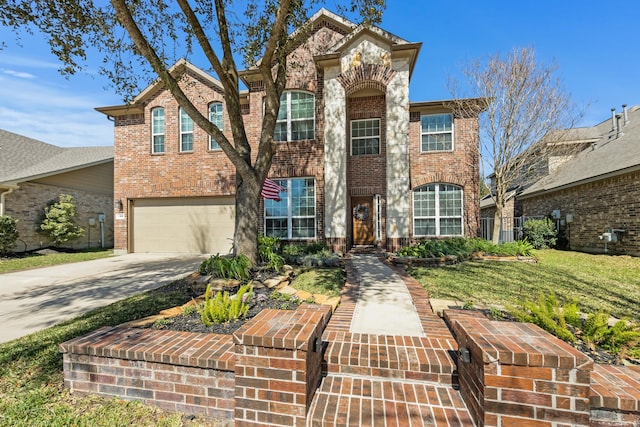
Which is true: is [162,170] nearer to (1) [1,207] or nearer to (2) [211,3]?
(1) [1,207]

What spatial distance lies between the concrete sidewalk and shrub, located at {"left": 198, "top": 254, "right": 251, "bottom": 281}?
223 cm

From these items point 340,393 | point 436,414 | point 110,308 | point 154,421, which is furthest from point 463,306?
point 110,308

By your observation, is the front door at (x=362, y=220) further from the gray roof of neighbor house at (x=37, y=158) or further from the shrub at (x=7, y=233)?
the gray roof of neighbor house at (x=37, y=158)

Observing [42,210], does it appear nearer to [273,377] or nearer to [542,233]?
[273,377]

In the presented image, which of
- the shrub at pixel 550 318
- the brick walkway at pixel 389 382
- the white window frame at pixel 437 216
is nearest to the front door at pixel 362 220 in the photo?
the white window frame at pixel 437 216

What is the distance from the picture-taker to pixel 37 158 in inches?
589

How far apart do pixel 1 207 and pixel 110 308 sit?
11544 mm

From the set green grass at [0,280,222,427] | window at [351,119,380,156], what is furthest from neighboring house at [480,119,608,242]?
green grass at [0,280,222,427]

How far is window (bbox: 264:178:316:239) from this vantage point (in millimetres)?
10375

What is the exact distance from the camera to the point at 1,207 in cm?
1099

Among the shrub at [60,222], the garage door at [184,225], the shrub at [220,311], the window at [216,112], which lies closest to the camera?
the shrub at [220,311]

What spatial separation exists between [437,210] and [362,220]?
2.98 m

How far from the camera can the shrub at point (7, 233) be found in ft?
33.7

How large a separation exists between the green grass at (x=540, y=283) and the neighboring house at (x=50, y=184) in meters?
15.9
